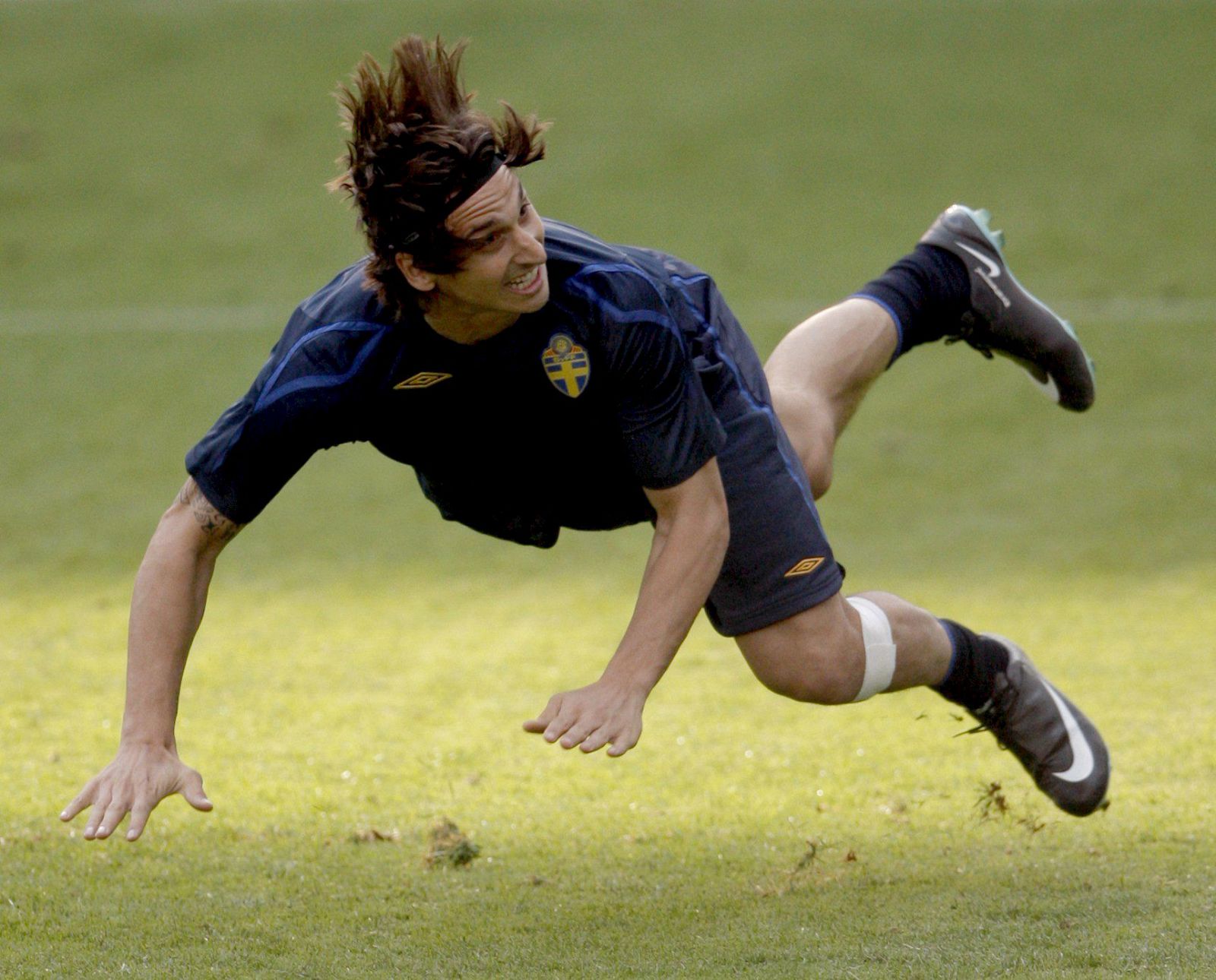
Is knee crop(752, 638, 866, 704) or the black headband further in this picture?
knee crop(752, 638, 866, 704)

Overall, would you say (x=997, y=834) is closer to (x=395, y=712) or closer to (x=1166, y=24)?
(x=395, y=712)

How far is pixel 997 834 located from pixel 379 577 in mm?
2646

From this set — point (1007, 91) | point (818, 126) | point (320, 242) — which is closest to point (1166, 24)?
point (1007, 91)

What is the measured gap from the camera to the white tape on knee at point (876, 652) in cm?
279

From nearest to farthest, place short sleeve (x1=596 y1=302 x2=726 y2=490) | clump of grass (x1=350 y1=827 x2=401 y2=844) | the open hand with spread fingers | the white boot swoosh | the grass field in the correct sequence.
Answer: the open hand with spread fingers
short sleeve (x1=596 y1=302 x2=726 y2=490)
the grass field
the white boot swoosh
clump of grass (x1=350 y1=827 x2=401 y2=844)

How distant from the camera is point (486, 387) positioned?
248 centimetres

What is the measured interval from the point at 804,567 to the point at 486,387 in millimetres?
671

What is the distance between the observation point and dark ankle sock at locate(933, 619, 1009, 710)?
2980 mm

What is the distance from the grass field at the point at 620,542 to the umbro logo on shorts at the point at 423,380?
905 millimetres

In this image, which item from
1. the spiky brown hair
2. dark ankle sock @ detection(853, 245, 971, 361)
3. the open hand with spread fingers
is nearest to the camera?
the open hand with spread fingers

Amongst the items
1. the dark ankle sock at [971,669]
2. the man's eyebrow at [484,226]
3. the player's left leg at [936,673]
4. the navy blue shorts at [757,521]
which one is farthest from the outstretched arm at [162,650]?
the dark ankle sock at [971,669]

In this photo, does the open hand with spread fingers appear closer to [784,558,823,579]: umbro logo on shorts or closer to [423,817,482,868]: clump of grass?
[423,817,482,868]: clump of grass

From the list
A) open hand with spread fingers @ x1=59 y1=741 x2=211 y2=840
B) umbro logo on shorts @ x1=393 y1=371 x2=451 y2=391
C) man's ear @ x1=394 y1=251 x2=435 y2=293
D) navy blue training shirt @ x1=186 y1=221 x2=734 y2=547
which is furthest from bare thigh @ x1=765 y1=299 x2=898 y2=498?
open hand with spread fingers @ x1=59 y1=741 x2=211 y2=840

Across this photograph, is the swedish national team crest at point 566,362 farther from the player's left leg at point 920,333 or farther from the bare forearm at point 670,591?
the player's left leg at point 920,333
